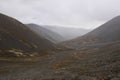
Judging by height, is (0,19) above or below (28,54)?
above

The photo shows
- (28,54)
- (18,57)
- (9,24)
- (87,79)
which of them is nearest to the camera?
(87,79)

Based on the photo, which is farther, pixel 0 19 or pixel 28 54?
pixel 0 19

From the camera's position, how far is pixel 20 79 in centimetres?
5150

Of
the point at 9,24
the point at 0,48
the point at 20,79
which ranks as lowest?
the point at 20,79

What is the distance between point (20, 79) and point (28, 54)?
6860cm

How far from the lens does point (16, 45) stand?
5037 inches

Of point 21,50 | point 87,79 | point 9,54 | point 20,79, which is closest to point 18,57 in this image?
point 9,54

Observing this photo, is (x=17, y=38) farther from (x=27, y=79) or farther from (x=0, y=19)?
(x=27, y=79)

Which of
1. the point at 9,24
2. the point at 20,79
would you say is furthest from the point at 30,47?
the point at 20,79

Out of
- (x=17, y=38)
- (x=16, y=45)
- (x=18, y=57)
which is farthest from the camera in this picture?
(x=17, y=38)

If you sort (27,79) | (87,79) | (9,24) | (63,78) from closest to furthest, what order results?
(87,79) → (63,78) → (27,79) → (9,24)

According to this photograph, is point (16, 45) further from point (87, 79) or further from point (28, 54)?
point (87, 79)

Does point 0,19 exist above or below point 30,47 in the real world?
above

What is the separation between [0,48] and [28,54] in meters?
14.7
